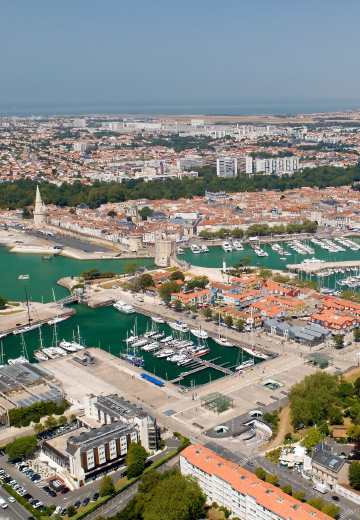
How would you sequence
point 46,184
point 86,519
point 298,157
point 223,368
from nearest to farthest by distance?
point 86,519 < point 223,368 < point 46,184 < point 298,157

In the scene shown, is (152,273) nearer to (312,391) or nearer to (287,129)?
(312,391)

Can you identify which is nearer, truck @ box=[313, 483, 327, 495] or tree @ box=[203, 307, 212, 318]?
truck @ box=[313, 483, 327, 495]

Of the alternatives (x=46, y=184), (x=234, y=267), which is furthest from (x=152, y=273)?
(x=46, y=184)

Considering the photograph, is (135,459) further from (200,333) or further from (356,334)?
(356,334)

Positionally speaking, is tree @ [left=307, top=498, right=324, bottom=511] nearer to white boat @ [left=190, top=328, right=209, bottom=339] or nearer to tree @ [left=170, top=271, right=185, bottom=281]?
white boat @ [left=190, top=328, right=209, bottom=339]

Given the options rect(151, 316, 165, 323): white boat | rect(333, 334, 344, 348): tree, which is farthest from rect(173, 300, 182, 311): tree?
rect(333, 334, 344, 348): tree

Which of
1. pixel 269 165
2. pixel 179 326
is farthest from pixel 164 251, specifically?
pixel 269 165
